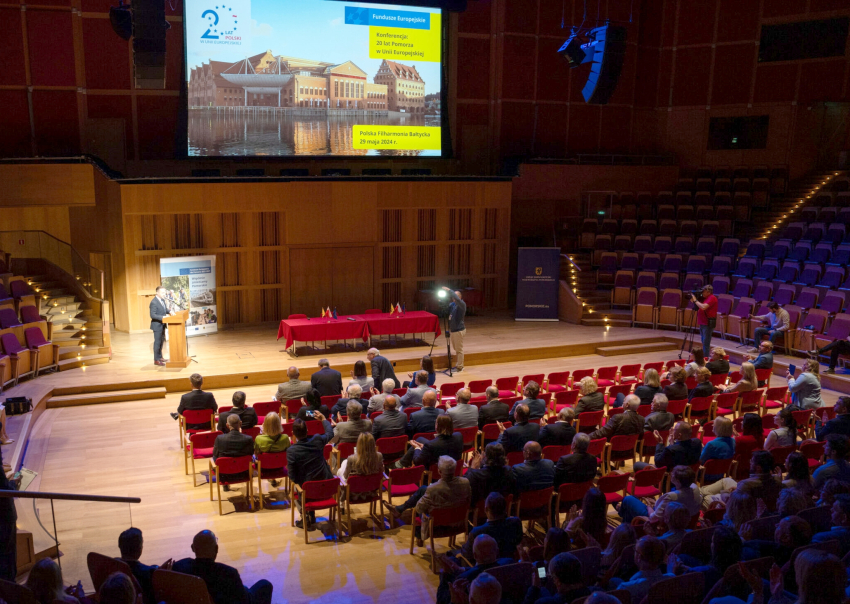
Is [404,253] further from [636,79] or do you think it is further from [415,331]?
[636,79]

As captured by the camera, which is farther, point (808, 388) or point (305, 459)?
point (808, 388)

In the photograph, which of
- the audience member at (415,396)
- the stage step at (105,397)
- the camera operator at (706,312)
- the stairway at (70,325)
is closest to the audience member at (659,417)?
the audience member at (415,396)

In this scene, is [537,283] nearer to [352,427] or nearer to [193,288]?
[193,288]

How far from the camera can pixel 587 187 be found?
17562 millimetres

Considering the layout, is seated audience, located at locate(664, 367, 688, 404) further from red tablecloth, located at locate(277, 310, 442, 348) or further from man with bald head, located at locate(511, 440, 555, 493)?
red tablecloth, located at locate(277, 310, 442, 348)

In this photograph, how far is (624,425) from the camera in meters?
6.81

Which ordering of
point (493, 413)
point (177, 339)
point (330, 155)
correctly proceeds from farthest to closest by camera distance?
point (330, 155) < point (177, 339) < point (493, 413)

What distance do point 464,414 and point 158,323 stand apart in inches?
243

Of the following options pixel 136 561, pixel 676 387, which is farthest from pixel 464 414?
pixel 136 561

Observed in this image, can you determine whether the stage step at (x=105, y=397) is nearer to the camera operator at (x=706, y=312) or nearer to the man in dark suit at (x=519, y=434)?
the man in dark suit at (x=519, y=434)

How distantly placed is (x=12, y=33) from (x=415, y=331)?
10146 mm

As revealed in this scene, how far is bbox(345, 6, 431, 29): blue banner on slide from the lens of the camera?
50.1 ft

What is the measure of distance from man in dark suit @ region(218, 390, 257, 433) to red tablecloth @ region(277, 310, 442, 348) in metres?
4.42

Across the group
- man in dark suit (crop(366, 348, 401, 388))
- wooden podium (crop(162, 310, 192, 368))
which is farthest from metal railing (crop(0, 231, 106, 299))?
man in dark suit (crop(366, 348, 401, 388))
